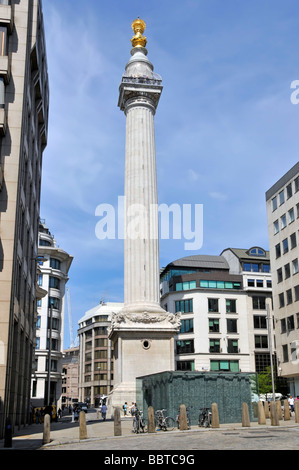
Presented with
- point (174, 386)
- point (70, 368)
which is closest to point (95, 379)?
point (70, 368)

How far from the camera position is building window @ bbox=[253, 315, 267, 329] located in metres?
83.1

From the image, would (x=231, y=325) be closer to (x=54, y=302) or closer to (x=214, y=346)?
(x=214, y=346)

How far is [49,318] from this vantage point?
93.8m

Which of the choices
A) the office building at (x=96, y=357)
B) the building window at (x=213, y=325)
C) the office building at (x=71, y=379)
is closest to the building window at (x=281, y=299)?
the building window at (x=213, y=325)

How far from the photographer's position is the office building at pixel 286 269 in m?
61.5

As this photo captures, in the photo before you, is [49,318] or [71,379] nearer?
[49,318]

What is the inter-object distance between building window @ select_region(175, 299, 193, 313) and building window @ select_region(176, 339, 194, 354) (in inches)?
187

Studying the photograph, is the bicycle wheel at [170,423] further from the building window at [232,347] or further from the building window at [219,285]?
the building window at [219,285]

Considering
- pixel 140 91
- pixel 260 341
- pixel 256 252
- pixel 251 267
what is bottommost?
pixel 260 341

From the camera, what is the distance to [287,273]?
64.3m

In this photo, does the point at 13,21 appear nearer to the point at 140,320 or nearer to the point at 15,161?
the point at 15,161

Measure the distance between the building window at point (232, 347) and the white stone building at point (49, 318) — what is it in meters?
27.7

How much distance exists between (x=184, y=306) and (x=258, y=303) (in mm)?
11983

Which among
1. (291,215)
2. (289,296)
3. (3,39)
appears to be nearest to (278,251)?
(291,215)
